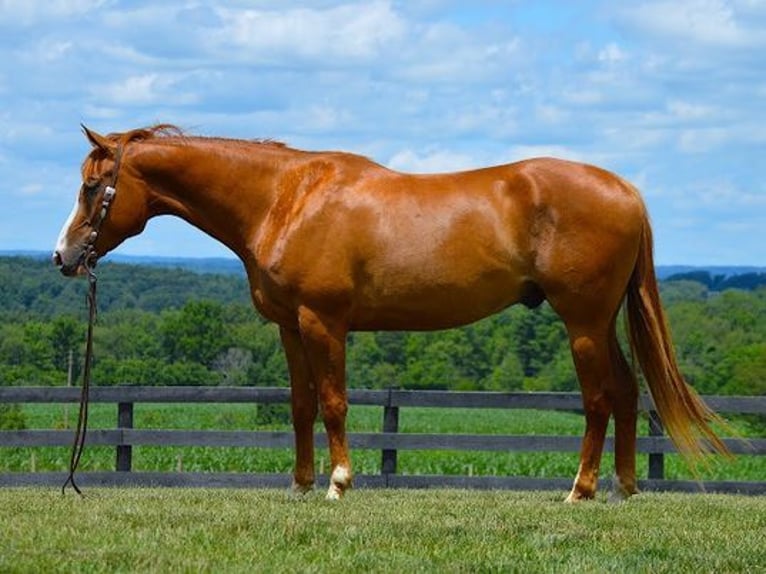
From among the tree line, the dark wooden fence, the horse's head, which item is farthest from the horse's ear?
the tree line

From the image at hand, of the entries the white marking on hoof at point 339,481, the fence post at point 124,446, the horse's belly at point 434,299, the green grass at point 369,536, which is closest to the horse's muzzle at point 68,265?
the green grass at point 369,536

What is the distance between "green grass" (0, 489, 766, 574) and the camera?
6570 millimetres

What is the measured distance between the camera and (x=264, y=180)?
991 centimetres

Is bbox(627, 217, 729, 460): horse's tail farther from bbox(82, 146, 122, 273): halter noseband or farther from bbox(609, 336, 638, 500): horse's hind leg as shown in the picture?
bbox(82, 146, 122, 273): halter noseband

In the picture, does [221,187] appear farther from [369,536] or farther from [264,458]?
[264,458]

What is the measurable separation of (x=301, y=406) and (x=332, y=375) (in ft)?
1.94

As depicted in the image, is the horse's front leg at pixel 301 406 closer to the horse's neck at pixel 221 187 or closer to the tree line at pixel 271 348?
the horse's neck at pixel 221 187

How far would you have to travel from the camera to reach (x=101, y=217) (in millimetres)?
9844

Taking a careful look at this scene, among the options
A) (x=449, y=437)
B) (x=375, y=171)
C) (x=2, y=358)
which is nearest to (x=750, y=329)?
(x=2, y=358)

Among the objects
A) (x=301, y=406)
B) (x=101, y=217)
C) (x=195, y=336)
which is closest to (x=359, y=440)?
(x=301, y=406)

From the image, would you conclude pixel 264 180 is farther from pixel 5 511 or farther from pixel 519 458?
pixel 519 458

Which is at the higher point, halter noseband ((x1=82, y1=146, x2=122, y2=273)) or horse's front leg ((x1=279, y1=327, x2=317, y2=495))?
halter noseband ((x1=82, y1=146, x2=122, y2=273))

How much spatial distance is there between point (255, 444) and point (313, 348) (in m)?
5.75

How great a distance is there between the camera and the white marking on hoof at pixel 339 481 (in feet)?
31.1
